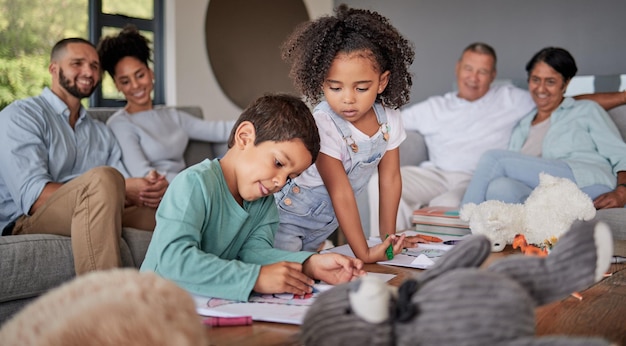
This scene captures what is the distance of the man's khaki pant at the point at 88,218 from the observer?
231 centimetres

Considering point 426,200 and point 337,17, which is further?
point 426,200

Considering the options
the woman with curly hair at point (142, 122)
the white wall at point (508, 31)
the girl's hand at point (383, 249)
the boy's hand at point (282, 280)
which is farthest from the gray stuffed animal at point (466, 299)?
the white wall at point (508, 31)

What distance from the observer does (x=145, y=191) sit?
2723 mm

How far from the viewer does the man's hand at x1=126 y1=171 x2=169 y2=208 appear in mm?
2729

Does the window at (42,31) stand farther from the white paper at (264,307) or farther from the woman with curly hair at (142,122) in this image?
the white paper at (264,307)

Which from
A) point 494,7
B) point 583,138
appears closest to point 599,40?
point 494,7

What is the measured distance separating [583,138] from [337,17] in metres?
1.67

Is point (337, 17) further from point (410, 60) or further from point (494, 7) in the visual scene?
point (494, 7)

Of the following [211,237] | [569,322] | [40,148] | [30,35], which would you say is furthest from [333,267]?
[30,35]

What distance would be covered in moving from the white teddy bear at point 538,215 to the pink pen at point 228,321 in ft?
3.21

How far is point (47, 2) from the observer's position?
464 centimetres

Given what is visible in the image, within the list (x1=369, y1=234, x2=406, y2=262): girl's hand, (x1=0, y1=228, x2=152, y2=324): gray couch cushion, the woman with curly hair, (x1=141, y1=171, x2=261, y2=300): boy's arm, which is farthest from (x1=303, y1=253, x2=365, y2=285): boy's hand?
the woman with curly hair

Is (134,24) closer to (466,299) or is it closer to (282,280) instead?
(282,280)

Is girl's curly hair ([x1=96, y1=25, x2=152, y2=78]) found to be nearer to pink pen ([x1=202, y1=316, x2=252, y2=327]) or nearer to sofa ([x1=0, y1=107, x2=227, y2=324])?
sofa ([x1=0, y1=107, x2=227, y2=324])
